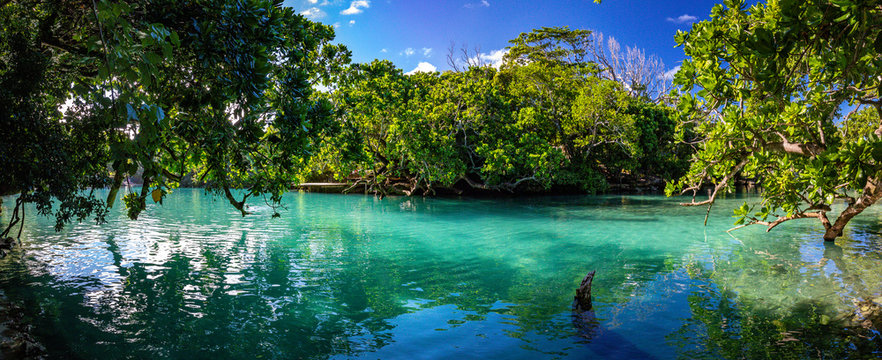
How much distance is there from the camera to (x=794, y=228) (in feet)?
52.5

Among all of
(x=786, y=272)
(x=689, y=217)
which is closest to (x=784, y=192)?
(x=786, y=272)

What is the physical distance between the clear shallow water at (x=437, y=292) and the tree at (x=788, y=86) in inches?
64.5

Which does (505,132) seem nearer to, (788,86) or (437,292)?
(437,292)

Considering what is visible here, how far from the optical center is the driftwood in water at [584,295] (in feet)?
22.4

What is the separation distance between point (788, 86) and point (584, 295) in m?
3.65

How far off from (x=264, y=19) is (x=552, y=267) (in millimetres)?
7562

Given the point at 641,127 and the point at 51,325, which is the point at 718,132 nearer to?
the point at 51,325

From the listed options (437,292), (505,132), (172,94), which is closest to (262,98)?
(172,94)

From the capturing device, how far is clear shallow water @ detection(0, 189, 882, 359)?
573cm

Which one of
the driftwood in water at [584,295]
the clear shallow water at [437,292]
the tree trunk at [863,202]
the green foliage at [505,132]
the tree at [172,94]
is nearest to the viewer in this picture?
the tree at [172,94]

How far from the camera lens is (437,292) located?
8.11 m

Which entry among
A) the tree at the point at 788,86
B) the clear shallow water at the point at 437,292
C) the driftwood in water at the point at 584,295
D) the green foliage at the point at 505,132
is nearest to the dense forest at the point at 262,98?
the tree at the point at 788,86

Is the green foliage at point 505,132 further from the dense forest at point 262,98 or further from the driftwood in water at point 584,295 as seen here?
the driftwood in water at point 584,295

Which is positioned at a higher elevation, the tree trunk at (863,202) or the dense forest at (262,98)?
the dense forest at (262,98)
